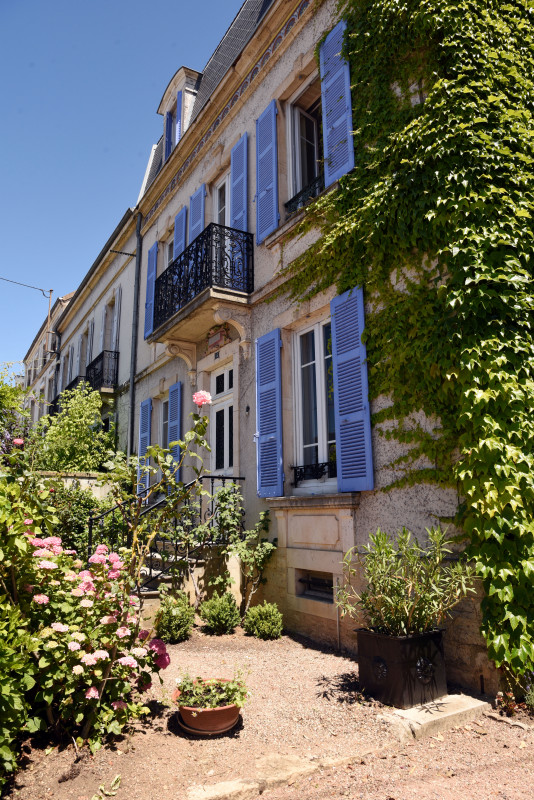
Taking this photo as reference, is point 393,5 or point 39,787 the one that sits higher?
point 393,5

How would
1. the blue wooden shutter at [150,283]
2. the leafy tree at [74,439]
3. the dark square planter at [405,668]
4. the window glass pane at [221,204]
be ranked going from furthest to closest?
the blue wooden shutter at [150,283], the leafy tree at [74,439], the window glass pane at [221,204], the dark square planter at [405,668]

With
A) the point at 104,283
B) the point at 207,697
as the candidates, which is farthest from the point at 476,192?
the point at 104,283

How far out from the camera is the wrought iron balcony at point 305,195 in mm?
7121

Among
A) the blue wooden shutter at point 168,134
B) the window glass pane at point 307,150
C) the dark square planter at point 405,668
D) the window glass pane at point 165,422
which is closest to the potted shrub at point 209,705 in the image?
the dark square planter at point 405,668

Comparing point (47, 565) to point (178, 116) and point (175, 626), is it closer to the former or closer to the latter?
point (175, 626)

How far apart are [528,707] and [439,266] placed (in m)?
3.52

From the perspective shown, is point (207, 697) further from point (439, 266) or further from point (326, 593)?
point (439, 266)

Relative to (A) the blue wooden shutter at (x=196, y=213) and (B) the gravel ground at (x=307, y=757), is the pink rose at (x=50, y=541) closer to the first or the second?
(B) the gravel ground at (x=307, y=757)

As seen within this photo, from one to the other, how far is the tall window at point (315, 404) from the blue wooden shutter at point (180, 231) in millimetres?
4948

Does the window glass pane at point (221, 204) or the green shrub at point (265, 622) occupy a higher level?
the window glass pane at point (221, 204)

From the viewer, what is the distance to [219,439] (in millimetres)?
9195

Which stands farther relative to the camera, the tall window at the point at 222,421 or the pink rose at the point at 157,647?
the tall window at the point at 222,421

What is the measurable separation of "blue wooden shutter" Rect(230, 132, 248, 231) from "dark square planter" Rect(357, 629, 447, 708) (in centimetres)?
651

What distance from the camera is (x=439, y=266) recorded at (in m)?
4.90
